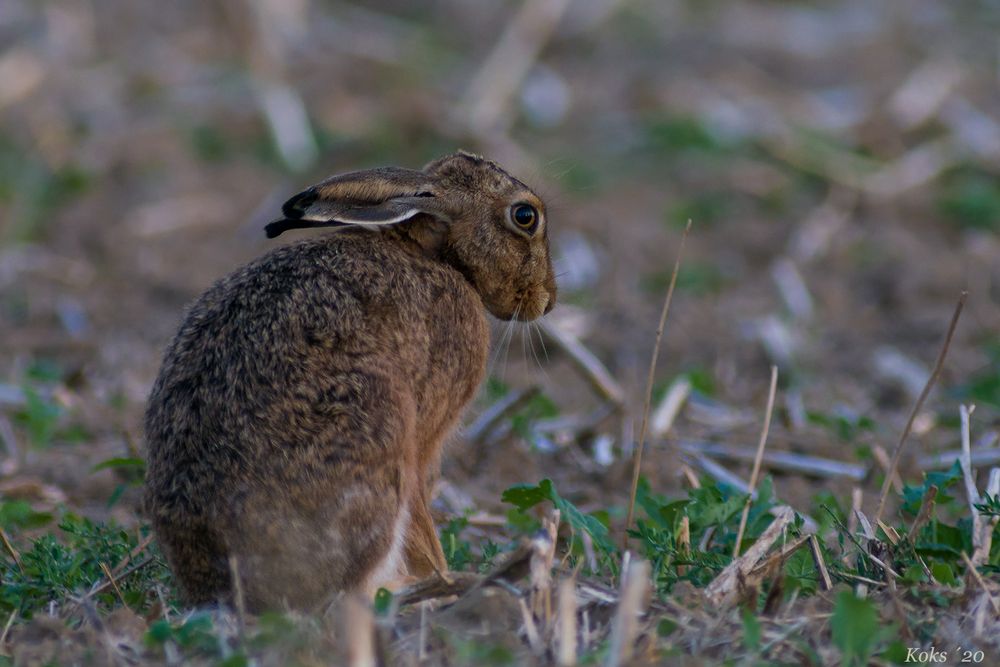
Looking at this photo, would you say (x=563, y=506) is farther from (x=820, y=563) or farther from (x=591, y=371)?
(x=591, y=371)

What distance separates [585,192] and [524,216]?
236 inches

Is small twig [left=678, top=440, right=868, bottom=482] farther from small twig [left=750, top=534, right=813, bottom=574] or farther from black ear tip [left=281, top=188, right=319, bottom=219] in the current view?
black ear tip [left=281, top=188, right=319, bottom=219]

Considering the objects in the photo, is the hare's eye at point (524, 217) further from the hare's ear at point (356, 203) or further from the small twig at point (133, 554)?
the small twig at point (133, 554)

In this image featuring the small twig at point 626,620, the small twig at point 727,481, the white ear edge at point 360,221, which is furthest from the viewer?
the small twig at point 727,481

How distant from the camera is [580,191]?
1132 cm

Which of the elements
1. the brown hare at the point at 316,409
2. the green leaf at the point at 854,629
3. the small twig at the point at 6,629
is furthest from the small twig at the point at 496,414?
the green leaf at the point at 854,629

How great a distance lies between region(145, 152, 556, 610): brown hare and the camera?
14.5ft

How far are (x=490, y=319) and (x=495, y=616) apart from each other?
1768 mm

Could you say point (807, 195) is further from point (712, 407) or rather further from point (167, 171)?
point (167, 171)

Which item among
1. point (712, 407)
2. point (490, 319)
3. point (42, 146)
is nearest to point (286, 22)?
point (42, 146)

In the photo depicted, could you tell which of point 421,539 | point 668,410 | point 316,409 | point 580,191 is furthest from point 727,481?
point 580,191

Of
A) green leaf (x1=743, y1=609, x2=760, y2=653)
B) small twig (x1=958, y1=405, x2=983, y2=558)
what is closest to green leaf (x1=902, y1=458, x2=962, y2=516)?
small twig (x1=958, y1=405, x2=983, y2=558)

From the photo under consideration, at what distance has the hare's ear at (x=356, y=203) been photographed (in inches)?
192

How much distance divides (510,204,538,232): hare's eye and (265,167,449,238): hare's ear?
A: 0.40 metres
